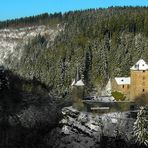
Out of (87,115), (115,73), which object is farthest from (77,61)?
(87,115)

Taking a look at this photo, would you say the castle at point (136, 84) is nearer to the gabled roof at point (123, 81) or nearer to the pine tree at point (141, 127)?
the gabled roof at point (123, 81)

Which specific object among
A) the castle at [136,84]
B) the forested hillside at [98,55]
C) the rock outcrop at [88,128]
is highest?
the forested hillside at [98,55]

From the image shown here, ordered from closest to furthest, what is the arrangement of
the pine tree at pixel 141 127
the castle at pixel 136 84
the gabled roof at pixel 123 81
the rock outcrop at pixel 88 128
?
the pine tree at pixel 141 127 → the rock outcrop at pixel 88 128 → the castle at pixel 136 84 → the gabled roof at pixel 123 81

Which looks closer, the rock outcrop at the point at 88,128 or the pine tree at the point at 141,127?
the pine tree at the point at 141,127

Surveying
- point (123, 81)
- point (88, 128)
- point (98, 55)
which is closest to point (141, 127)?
point (88, 128)

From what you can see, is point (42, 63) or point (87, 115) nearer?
point (87, 115)

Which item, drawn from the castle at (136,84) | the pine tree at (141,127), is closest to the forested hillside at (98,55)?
the castle at (136,84)

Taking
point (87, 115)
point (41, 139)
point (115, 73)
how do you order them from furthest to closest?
point (115, 73), point (87, 115), point (41, 139)

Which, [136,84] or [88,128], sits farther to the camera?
[136,84]

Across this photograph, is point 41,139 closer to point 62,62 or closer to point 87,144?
point 87,144

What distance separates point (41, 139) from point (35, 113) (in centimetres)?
757

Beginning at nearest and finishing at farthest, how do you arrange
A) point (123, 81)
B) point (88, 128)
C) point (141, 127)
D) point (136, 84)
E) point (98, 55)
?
point (141, 127) < point (88, 128) < point (136, 84) < point (123, 81) < point (98, 55)

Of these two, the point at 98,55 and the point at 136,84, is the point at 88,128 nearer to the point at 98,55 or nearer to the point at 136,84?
the point at 136,84

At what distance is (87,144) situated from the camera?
223 ft
